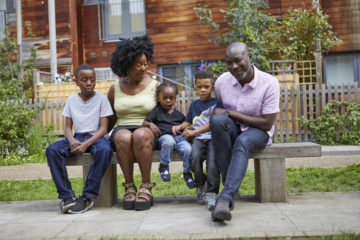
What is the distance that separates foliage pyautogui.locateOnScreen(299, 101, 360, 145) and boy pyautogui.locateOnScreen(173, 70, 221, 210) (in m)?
6.72

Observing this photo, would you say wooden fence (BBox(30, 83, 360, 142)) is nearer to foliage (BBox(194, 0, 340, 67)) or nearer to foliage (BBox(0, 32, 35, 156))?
foliage (BBox(0, 32, 35, 156))

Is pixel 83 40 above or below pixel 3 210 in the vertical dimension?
above

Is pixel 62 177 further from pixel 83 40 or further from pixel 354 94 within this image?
pixel 83 40

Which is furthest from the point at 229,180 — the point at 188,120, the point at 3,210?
the point at 3,210

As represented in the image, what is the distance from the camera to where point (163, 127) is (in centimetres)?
434

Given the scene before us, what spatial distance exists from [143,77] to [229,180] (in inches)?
61.6

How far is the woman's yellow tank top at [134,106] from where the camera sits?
4363 mm

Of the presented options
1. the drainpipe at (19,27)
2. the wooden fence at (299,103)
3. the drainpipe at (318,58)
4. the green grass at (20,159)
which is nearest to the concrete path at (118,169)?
the green grass at (20,159)

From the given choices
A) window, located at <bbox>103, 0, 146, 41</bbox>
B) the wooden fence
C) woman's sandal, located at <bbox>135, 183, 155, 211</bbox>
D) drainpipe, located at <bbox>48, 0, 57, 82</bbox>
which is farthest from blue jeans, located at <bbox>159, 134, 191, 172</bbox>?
window, located at <bbox>103, 0, 146, 41</bbox>

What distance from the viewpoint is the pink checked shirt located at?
3908 millimetres

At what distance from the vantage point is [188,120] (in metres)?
4.37

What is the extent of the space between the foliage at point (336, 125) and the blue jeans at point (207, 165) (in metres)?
6.95

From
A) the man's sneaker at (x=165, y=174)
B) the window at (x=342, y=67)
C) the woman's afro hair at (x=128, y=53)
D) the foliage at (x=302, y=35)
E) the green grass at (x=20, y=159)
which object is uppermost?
the foliage at (x=302, y=35)

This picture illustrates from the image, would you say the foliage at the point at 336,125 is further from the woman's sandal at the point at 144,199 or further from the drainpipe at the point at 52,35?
the drainpipe at the point at 52,35
